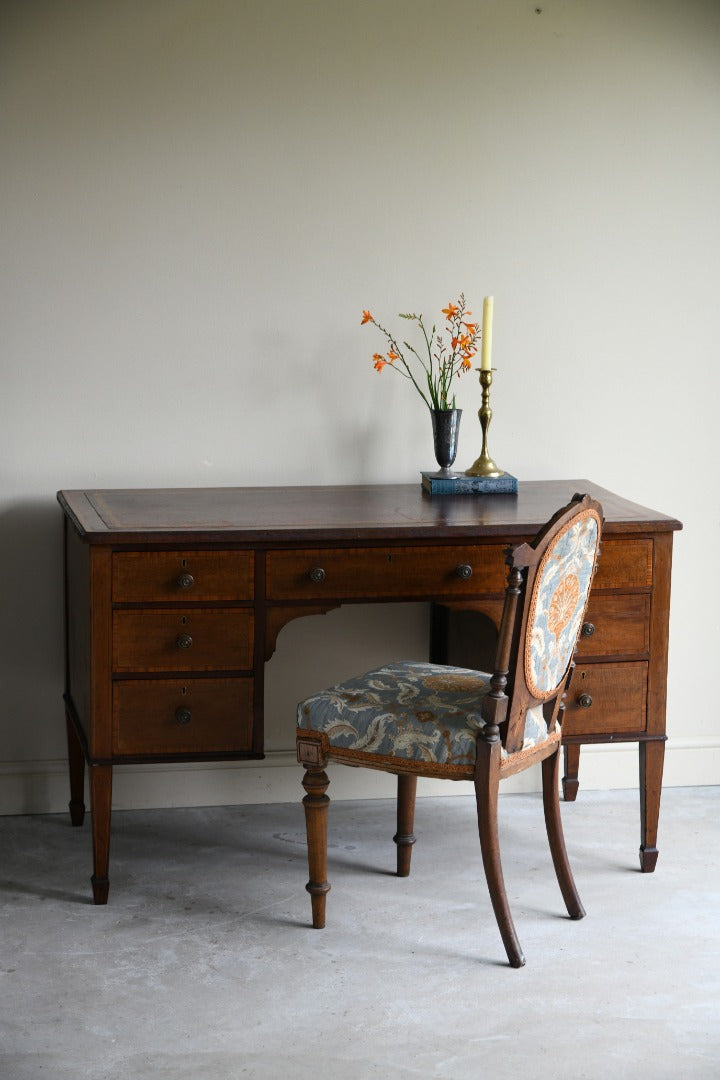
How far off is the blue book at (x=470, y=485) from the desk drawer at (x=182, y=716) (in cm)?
66

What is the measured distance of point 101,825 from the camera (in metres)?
2.73

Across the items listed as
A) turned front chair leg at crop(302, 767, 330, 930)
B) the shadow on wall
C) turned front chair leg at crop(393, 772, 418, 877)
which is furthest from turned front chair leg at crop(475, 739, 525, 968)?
the shadow on wall

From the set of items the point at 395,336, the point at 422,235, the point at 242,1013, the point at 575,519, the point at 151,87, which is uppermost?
the point at 151,87

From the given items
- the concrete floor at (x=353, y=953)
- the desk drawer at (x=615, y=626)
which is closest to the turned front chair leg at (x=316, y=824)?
the concrete floor at (x=353, y=953)

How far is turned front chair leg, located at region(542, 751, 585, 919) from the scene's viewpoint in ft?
8.84

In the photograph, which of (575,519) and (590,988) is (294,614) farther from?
(590,988)

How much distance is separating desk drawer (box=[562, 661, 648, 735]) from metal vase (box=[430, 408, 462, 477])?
571 millimetres

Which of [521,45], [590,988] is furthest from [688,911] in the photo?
[521,45]

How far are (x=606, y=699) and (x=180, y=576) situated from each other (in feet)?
3.10

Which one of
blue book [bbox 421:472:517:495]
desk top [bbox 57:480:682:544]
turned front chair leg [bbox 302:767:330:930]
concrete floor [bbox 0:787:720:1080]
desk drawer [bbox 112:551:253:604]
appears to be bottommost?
concrete floor [bbox 0:787:720:1080]

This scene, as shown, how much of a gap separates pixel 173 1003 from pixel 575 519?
1.10 metres

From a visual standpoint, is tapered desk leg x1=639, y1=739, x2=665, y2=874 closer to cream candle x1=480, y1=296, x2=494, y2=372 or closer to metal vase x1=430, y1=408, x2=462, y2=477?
metal vase x1=430, y1=408, x2=462, y2=477

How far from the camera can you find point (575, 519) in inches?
96.7

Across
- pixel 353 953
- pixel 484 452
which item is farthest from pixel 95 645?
pixel 484 452
